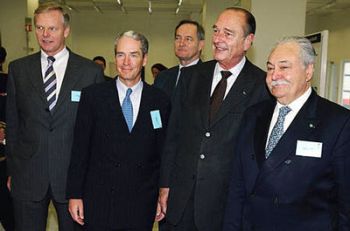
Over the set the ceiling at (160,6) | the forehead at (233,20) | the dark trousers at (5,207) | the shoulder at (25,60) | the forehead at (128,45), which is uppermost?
the ceiling at (160,6)

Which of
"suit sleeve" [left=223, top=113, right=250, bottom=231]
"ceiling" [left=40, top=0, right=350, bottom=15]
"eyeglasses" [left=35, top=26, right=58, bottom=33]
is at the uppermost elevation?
"ceiling" [left=40, top=0, right=350, bottom=15]

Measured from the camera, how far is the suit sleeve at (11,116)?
2.12 metres

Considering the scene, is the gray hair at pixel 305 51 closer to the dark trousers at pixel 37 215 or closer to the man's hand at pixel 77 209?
the man's hand at pixel 77 209

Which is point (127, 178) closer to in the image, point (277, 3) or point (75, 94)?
point (75, 94)

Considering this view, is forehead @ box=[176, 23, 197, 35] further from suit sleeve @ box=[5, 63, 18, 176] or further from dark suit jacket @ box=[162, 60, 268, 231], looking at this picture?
suit sleeve @ box=[5, 63, 18, 176]

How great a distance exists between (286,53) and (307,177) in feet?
1.73

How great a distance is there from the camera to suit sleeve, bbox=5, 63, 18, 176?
2.12 m

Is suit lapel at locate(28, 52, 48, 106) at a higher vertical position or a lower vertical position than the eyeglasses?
lower

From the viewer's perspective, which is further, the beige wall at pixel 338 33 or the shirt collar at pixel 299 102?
the beige wall at pixel 338 33

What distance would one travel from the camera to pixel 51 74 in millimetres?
2129

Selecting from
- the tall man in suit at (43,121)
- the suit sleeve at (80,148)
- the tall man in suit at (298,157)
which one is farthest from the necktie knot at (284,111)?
the tall man in suit at (43,121)

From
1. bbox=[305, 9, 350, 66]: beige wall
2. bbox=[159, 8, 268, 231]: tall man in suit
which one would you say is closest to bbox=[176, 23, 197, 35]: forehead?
bbox=[159, 8, 268, 231]: tall man in suit

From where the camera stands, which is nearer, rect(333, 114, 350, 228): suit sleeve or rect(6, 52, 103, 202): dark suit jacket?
rect(333, 114, 350, 228): suit sleeve

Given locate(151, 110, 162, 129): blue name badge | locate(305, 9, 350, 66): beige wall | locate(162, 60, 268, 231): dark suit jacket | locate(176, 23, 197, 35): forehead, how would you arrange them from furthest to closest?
locate(305, 9, 350, 66): beige wall, locate(176, 23, 197, 35): forehead, locate(151, 110, 162, 129): blue name badge, locate(162, 60, 268, 231): dark suit jacket
